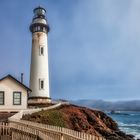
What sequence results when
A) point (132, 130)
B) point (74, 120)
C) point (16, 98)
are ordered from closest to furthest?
point (16, 98) → point (74, 120) → point (132, 130)

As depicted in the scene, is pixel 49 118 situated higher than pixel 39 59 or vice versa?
pixel 39 59

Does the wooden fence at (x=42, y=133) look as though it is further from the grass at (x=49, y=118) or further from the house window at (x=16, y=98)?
the house window at (x=16, y=98)

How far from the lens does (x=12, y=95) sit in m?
32.7

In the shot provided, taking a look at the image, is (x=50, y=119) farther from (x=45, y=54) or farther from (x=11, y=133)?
(x=45, y=54)

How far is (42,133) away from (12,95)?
18.9 meters

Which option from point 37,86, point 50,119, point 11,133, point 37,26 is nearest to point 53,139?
point 11,133

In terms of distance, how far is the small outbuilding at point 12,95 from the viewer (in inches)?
1271

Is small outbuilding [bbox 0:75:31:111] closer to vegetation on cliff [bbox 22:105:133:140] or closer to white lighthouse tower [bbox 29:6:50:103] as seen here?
vegetation on cliff [bbox 22:105:133:140]

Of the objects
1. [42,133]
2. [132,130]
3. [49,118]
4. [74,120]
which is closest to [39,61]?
[74,120]

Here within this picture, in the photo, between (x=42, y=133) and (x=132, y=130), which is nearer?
(x=42, y=133)

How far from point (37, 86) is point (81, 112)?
329 inches

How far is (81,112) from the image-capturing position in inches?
1533

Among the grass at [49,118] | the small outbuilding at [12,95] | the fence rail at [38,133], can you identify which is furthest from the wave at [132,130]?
the fence rail at [38,133]

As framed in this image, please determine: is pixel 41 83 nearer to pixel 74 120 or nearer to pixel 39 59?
pixel 39 59
